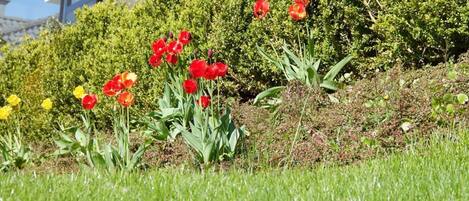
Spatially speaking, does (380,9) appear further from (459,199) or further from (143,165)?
(459,199)

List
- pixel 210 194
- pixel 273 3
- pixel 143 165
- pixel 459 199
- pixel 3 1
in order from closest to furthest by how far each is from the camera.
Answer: pixel 459 199 → pixel 210 194 → pixel 143 165 → pixel 273 3 → pixel 3 1

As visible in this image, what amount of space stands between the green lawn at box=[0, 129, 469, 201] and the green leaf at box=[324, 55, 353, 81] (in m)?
1.94

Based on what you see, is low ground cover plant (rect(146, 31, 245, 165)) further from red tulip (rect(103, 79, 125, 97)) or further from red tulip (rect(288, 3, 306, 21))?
red tulip (rect(288, 3, 306, 21))

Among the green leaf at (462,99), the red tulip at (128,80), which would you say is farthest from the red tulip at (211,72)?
the green leaf at (462,99)

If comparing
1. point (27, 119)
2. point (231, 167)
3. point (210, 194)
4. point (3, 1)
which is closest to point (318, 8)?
point (231, 167)

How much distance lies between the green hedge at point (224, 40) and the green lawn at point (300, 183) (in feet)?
6.12

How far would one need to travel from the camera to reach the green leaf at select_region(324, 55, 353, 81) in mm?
6317

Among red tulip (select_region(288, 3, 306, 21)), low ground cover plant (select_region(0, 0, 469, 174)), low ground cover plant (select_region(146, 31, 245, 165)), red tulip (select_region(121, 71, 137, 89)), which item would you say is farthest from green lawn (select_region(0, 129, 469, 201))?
red tulip (select_region(288, 3, 306, 21))

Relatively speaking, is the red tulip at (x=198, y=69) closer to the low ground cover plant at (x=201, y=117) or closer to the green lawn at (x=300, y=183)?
the low ground cover plant at (x=201, y=117)

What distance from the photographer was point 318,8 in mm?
6758

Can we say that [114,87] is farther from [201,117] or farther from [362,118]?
[362,118]

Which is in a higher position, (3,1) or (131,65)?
(3,1)

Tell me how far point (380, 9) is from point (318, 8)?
24.2 inches

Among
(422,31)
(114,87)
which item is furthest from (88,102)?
(422,31)
